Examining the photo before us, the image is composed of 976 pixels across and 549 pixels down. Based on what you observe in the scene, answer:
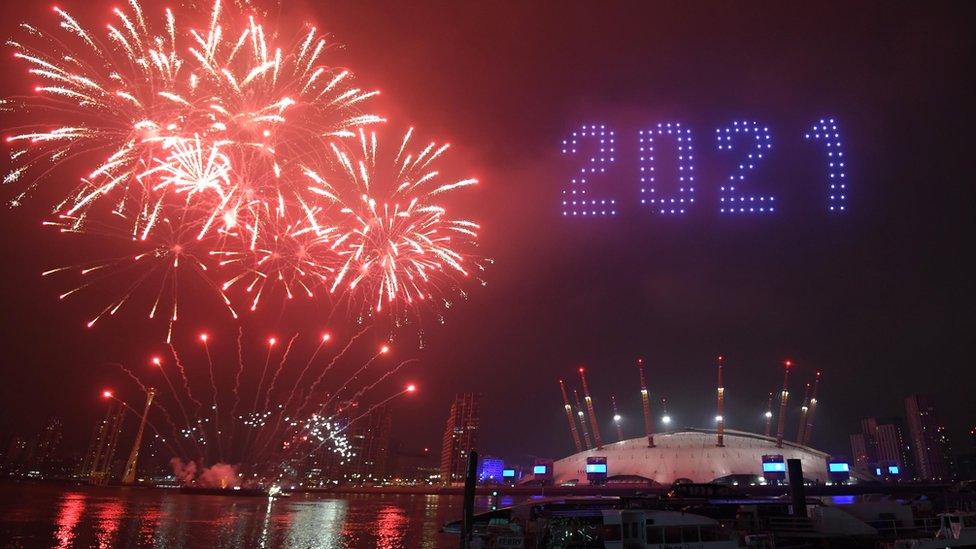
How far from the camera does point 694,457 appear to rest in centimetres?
14250

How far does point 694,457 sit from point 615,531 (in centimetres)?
11943

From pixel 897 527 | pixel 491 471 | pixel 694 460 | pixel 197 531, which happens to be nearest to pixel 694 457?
pixel 694 460

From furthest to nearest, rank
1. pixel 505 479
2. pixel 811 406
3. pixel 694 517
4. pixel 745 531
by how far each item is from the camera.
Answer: pixel 505 479 < pixel 811 406 < pixel 745 531 < pixel 694 517

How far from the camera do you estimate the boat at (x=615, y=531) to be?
36.1 m

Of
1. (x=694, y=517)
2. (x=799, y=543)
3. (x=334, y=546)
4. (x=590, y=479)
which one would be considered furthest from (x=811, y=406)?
(x=334, y=546)

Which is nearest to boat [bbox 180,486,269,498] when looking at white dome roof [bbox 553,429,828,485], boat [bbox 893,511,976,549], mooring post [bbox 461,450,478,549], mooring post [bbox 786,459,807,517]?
white dome roof [bbox 553,429,828,485]

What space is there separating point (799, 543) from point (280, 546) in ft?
136

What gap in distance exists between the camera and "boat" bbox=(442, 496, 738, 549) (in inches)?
1420

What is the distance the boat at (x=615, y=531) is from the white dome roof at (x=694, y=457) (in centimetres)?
10974

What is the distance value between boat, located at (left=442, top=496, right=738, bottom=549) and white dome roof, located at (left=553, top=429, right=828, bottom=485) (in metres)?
110

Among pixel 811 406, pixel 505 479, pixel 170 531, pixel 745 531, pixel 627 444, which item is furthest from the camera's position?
pixel 505 479

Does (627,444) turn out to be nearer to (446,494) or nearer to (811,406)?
(811,406)

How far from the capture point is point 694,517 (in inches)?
1486

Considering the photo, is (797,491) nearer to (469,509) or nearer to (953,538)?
(953,538)
